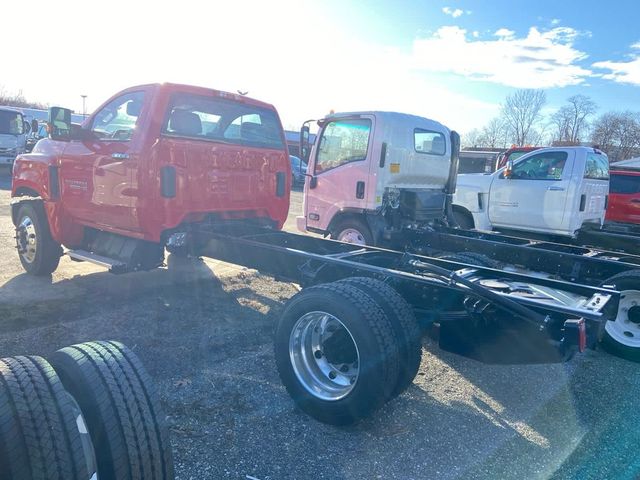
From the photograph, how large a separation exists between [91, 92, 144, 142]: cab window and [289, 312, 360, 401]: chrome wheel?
2.97m

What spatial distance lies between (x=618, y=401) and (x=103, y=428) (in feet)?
12.8

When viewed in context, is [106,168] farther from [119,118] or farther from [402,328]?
[402,328]

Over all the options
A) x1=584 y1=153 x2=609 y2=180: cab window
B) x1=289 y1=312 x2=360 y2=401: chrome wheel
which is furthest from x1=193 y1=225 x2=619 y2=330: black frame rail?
x1=584 y1=153 x2=609 y2=180: cab window

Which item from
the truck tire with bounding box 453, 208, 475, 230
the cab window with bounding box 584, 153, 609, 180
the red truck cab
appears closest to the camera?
the red truck cab

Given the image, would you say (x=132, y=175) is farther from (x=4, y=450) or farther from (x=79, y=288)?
(x=4, y=450)

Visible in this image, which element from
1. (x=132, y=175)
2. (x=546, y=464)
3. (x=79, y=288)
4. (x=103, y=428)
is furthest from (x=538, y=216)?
(x=103, y=428)

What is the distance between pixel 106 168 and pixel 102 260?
1059 millimetres

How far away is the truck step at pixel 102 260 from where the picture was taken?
17.4 feet

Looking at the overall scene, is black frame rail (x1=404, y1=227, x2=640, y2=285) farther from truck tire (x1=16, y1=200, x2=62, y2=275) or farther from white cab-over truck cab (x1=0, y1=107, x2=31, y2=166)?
white cab-over truck cab (x1=0, y1=107, x2=31, y2=166)

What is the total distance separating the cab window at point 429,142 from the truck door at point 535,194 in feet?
6.10

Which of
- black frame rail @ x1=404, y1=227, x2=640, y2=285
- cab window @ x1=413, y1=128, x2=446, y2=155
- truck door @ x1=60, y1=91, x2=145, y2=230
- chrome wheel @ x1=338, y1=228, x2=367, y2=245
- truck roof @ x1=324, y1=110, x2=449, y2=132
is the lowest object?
chrome wheel @ x1=338, y1=228, x2=367, y2=245

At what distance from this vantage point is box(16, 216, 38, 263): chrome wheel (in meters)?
6.29

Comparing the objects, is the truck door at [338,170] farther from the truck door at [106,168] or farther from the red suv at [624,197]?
the red suv at [624,197]

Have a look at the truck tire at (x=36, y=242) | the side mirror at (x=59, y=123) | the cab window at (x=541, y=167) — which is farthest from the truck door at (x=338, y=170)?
the truck tire at (x=36, y=242)
